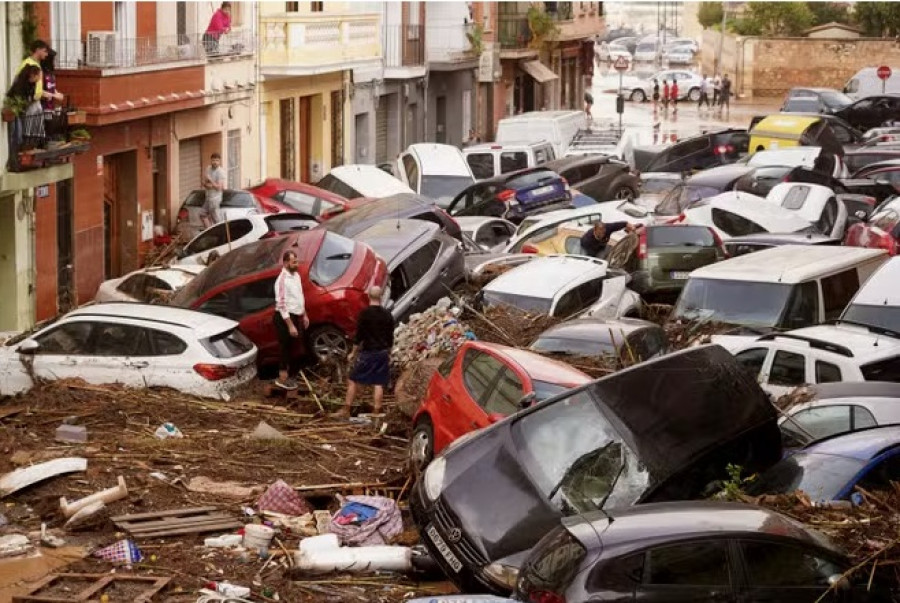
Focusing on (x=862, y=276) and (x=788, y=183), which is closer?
(x=862, y=276)

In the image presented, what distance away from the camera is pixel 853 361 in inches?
691

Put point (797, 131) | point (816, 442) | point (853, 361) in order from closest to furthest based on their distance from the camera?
1. point (816, 442)
2. point (853, 361)
3. point (797, 131)

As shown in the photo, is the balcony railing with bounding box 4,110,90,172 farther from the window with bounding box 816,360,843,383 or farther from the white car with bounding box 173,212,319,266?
the window with bounding box 816,360,843,383

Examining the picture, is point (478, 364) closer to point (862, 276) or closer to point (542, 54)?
point (862, 276)

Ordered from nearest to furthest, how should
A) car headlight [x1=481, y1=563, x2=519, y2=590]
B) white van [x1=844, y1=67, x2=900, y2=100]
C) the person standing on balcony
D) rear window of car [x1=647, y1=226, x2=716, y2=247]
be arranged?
car headlight [x1=481, y1=563, x2=519, y2=590] → rear window of car [x1=647, y1=226, x2=716, y2=247] → the person standing on balcony → white van [x1=844, y1=67, x2=900, y2=100]

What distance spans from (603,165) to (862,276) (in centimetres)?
1563

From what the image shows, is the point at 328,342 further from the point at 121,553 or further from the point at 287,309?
the point at 121,553

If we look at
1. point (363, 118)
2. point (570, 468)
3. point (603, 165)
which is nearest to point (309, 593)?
point (570, 468)

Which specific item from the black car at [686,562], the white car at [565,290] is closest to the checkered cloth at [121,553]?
the black car at [686,562]

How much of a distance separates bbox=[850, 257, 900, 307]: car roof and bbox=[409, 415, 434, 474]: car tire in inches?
250

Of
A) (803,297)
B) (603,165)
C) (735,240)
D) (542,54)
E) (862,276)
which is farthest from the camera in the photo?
(542,54)

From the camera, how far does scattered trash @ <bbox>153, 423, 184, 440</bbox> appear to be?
657 inches

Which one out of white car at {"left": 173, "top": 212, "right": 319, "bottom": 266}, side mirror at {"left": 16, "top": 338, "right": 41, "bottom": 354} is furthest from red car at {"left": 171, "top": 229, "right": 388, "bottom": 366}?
white car at {"left": 173, "top": 212, "right": 319, "bottom": 266}

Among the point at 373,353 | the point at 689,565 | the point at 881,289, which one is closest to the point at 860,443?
the point at 689,565
